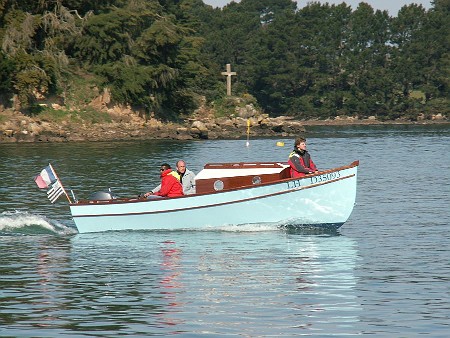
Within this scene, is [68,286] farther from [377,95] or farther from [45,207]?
[377,95]

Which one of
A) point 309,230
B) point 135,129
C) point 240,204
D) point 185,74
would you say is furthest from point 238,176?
point 185,74

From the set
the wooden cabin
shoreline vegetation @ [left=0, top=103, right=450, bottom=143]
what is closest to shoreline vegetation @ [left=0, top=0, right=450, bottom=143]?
shoreline vegetation @ [left=0, top=103, right=450, bottom=143]

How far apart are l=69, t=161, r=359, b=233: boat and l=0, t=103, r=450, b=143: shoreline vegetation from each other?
48.2 meters

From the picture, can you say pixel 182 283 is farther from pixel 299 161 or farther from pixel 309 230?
pixel 309 230

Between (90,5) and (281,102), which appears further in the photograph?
(281,102)

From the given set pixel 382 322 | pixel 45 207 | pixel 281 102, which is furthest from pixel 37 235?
pixel 281 102

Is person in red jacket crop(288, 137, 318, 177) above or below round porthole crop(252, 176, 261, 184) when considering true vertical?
above

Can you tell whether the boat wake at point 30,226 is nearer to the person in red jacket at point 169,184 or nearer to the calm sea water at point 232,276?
the calm sea water at point 232,276

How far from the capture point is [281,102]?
6073 inches

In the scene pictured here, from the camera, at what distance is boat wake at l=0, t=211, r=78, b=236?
3052cm

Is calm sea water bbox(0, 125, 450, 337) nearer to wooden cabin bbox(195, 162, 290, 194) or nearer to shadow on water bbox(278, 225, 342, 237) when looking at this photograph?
shadow on water bbox(278, 225, 342, 237)

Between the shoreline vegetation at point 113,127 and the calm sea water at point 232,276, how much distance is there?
40173mm

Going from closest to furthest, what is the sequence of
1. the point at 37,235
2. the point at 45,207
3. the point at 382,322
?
the point at 382,322, the point at 37,235, the point at 45,207

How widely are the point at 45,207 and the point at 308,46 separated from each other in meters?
125
